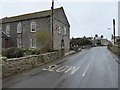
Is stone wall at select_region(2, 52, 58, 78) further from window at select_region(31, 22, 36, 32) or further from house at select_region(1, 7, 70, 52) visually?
window at select_region(31, 22, 36, 32)

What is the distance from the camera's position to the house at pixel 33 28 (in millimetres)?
44763

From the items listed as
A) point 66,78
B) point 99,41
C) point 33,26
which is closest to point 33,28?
point 33,26

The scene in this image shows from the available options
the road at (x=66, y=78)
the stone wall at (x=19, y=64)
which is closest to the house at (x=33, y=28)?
the stone wall at (x=19, y=64)

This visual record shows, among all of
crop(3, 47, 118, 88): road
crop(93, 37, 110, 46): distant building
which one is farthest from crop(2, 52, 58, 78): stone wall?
crop(93, 37, 110, 46): distant building

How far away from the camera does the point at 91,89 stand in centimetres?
1028

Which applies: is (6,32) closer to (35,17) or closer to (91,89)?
(35,17)

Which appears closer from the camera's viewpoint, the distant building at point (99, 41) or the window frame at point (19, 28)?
the window frame at point (19, 28)

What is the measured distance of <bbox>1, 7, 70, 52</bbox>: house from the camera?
4476 cm

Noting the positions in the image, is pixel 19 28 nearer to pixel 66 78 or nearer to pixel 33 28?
pixel 33 28

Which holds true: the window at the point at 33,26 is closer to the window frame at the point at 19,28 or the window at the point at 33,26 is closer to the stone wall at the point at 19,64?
the window frame at the point at 19,28

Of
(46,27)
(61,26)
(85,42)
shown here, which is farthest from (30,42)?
(85,42)

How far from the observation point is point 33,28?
153 ft

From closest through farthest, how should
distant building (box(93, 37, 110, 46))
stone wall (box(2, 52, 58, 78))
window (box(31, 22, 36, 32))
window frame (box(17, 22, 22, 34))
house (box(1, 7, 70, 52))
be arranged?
1. stone wall (box(2, 52, 58, 78))
2. house (box(1, 7, 70, 52))
3. window (box(31, 22, 36, 32))
4. window frame (box(17, 22, 22, 34))
5. distant building (box(93, 37, 110, 46))

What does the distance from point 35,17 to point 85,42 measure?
228ft
